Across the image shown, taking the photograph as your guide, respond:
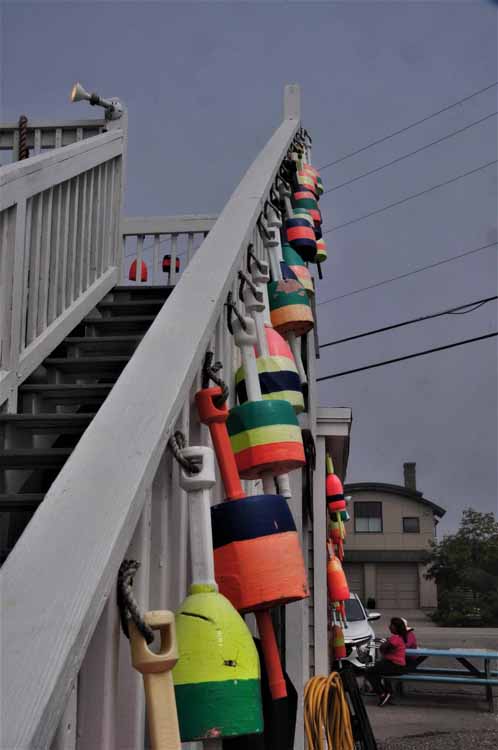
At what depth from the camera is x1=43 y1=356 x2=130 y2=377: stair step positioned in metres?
4.03

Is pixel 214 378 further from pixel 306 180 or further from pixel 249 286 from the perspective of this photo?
pixel 306 180

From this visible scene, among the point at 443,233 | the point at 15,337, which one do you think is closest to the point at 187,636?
the point at 15,337

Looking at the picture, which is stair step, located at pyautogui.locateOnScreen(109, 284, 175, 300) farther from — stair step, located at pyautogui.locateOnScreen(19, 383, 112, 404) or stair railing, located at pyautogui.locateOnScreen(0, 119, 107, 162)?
stair step, located at pyautogui.locateOnScreen(19, 383, 112, 404)

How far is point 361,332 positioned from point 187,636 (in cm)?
1318

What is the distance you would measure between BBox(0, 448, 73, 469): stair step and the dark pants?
9.78 m

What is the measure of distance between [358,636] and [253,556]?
14.5 metres

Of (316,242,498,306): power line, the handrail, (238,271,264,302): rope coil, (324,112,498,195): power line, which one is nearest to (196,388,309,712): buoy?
the handrail

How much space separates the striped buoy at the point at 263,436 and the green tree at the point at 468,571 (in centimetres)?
3360

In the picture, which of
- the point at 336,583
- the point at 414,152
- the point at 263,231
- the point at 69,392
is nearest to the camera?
the point at 263,231

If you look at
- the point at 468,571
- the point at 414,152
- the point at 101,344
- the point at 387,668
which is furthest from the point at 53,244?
the point at 468,571

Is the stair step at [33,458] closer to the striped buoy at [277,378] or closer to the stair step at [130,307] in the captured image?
the striped buoy at [277,378]

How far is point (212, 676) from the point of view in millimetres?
1269

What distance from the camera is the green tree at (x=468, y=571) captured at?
111ft

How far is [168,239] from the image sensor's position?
647 centimetres
